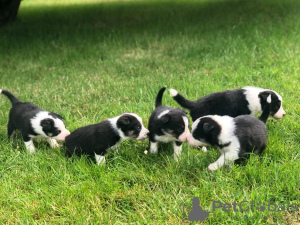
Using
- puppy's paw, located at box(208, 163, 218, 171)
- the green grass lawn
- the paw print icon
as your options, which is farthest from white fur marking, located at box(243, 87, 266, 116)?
Answer: the paw print icon

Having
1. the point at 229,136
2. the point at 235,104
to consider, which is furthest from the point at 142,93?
the point at 229,136

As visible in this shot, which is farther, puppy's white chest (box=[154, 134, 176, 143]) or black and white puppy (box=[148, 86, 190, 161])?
puppy's white chest (box=[154, 134, 176, 143])

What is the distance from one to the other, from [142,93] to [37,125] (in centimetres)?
217

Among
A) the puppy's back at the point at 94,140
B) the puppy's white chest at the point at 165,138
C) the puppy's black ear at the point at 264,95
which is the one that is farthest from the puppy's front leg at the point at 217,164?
the puppy's black ear at the point at 264,95

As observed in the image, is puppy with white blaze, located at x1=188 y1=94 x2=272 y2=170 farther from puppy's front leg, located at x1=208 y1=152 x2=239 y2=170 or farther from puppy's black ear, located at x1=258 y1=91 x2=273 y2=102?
puppy's black ear, located at x1=258 y1=91 x2=273 y2=102

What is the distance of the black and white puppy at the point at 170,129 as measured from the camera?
12.8 ft

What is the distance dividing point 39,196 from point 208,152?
6.43 feet

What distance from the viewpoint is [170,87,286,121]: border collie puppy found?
14.3 feet

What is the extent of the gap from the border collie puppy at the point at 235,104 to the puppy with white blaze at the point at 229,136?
67cm

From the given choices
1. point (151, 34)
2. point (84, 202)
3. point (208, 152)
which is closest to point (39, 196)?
point (84, 202)

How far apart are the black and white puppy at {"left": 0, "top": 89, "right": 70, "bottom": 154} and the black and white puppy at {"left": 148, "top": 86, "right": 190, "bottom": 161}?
3.88ft

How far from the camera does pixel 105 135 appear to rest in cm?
387

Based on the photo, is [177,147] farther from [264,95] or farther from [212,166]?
[264,95]

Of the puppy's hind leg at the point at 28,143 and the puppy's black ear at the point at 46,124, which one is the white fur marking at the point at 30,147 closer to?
the puppy's hind leg at the point at 28,143
